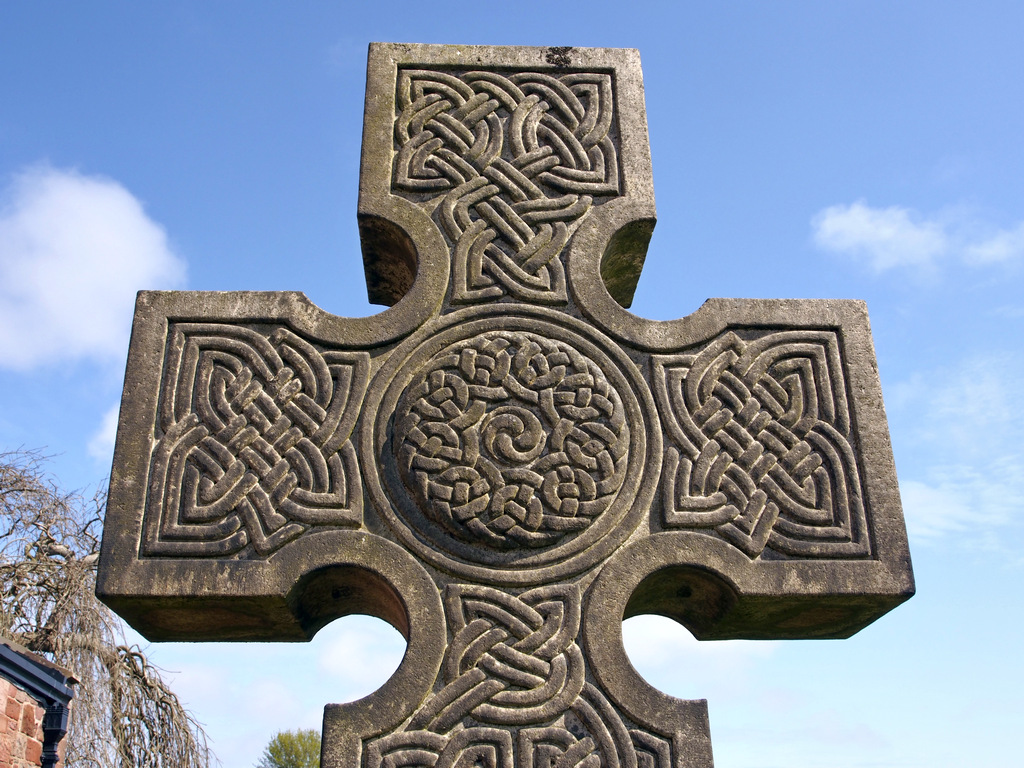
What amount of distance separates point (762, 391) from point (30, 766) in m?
4.60

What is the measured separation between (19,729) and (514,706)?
152 inches

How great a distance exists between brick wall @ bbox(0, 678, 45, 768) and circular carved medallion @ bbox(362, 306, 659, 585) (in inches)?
134

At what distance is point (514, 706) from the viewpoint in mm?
2248

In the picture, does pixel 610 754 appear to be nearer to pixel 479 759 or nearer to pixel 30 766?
pixel 479 759

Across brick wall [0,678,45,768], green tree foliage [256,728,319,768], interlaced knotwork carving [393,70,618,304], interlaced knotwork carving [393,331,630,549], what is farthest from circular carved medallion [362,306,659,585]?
green tree foliage [256,728,319,768]

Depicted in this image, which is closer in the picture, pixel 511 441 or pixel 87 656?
pixel 511 441

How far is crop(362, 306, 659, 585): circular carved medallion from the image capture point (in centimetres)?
245

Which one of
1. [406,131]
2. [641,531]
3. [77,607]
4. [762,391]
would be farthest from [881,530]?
[77,607]

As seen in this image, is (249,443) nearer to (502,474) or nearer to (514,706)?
(502,474)

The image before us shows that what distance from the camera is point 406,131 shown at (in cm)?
308

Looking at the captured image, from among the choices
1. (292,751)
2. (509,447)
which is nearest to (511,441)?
(509,447)

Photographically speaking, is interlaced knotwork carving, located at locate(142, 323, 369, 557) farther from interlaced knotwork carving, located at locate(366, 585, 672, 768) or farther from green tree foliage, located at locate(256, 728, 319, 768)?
Result: green tree foliage, located at locate(256, 728, 319, 768)

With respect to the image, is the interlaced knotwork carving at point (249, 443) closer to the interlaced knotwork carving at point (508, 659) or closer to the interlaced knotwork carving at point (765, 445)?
the interlaced knotwork carving at point (508, 659)

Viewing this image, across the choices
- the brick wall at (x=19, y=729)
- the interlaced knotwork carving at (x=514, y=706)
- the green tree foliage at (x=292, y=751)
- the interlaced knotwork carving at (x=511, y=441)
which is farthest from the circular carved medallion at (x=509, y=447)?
the green tree foliage at (x=292, y=751)
